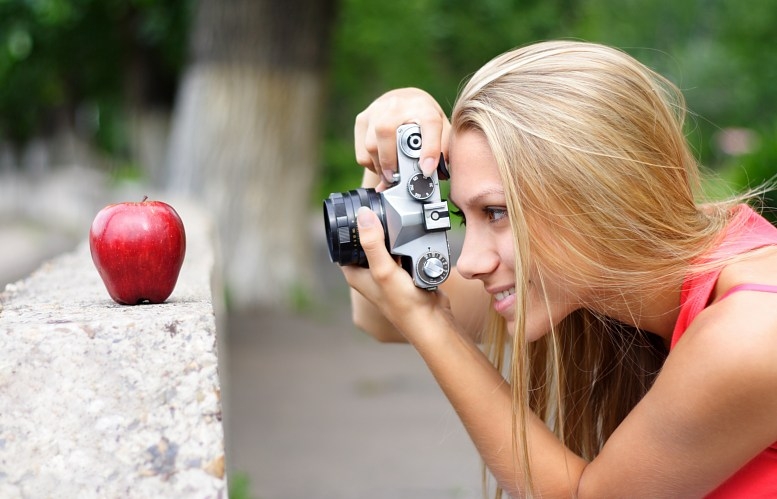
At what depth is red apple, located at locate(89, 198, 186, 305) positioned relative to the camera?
1.87 metres

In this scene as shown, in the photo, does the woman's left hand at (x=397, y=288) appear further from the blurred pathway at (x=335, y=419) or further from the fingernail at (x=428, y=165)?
the blurred pathway at (x=335, y=419)

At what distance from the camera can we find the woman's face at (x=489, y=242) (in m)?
1.96

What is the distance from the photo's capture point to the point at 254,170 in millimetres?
9055

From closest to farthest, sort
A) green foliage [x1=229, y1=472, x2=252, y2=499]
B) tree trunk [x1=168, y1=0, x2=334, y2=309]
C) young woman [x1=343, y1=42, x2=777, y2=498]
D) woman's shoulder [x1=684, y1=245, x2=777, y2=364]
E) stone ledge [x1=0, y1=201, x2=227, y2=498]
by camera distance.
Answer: stone ledge [x1=0, y1=201, x2=227, y2=498] → woman's shoulder [x1=684, y1=245, x2=777, y2=364] → young woman [x1=343, y1=42, x2=777, y2=498] → green foliage [x1=229, y1=472, x2=252, y2=499] → tree trunk [x1=168, y1=0, x2=334, y2=309]

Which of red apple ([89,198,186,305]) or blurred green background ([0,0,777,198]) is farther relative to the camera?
blurred green background ([0,0,777,198])

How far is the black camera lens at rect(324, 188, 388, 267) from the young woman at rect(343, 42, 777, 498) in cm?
5

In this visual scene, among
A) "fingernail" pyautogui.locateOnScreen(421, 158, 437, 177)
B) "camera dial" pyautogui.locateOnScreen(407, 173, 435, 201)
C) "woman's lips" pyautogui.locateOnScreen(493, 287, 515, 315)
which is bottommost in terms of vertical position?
"woman's lips" pyautogui.locateOnScreen(493, 287, 515, 315)

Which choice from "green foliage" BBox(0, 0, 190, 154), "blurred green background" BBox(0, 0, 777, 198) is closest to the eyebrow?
"blurred green background" BBox(0, 0, 777, 198)

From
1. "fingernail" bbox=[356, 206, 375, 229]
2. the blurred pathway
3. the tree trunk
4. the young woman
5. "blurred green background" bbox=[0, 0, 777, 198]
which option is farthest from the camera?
"blurred green background" bbox=[0, 0, 777, 198]

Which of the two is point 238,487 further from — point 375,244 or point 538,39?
point 538,39

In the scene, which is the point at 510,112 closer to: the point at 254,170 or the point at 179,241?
the point at 179,241

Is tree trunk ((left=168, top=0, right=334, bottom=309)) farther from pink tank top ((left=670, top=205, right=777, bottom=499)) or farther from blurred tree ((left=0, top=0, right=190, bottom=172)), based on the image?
pink tank top ((left=670, top=205, right=777, bottom=499))

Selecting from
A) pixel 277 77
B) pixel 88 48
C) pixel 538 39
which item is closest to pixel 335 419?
pixel 277 77

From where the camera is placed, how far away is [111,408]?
1.39m
